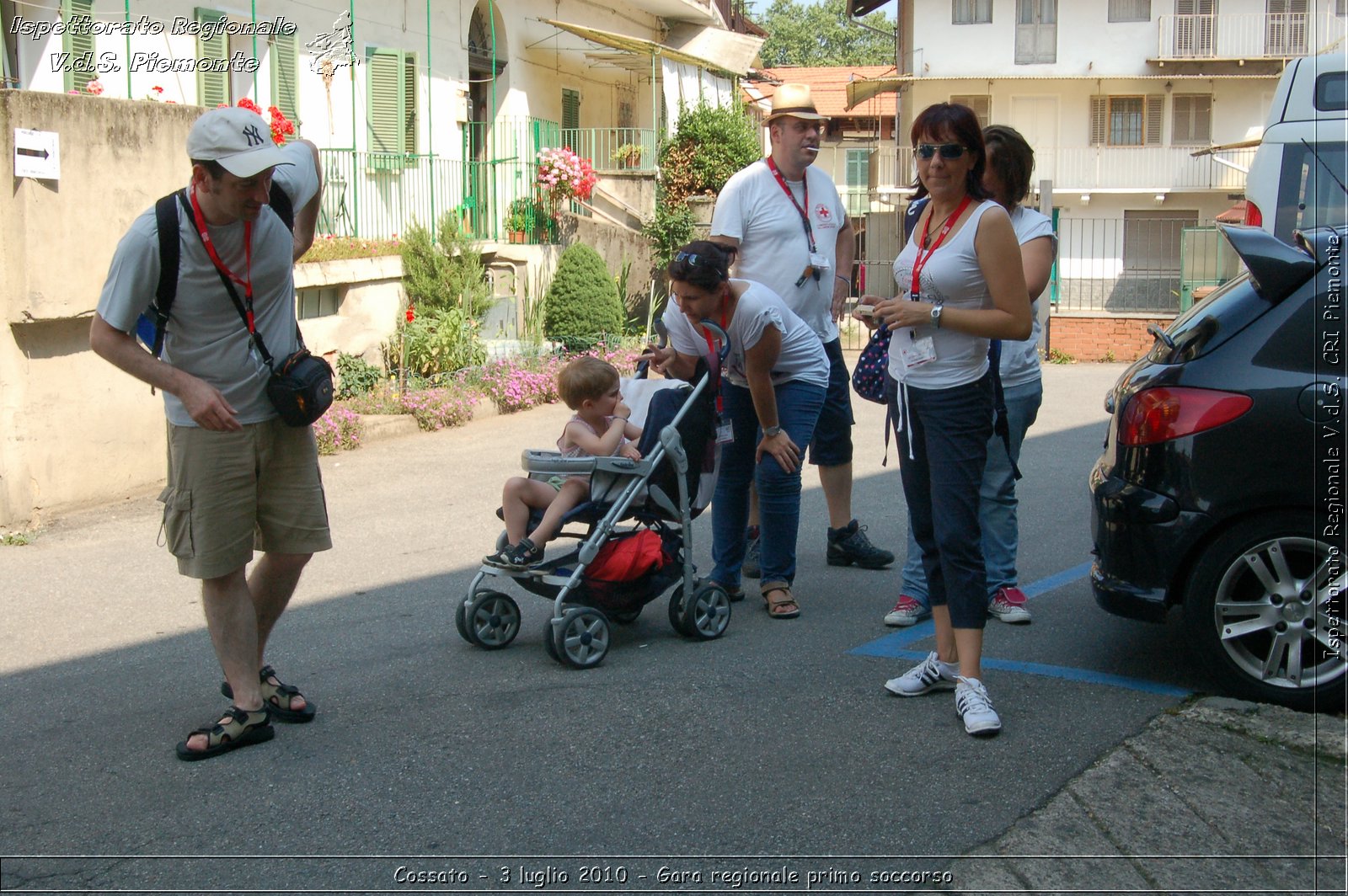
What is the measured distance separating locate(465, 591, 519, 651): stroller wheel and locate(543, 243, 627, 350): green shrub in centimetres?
1176

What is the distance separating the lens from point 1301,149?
37.0 feet

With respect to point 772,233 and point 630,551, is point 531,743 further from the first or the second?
point 772,233

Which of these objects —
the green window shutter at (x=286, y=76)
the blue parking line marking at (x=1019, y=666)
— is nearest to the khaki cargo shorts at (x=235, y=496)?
the blue parking line marking at (x=1019, y=666)

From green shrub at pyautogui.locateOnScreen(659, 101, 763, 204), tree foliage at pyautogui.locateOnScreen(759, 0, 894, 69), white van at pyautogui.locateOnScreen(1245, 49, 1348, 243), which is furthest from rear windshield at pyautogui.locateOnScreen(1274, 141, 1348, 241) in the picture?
tree foliage at pyautogui.locateOnScreen(759, 0, 894, 69)

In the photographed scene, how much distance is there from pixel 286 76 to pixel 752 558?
11.4 m

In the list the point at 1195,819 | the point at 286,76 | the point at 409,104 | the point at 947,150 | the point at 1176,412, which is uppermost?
the point at 409,104

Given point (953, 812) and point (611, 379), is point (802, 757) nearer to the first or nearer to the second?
point (953, 812)

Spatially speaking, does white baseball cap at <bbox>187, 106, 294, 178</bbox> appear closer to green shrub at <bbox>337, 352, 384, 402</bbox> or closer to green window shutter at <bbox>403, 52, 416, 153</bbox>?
green shrub at <bbox>337, 352, 384, 402</bbox>

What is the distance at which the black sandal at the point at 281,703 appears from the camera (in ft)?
14.8

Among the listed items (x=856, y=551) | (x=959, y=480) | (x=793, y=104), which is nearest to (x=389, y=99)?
(x=793, y=104)

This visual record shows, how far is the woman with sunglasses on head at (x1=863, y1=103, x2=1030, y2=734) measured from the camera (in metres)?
4.24

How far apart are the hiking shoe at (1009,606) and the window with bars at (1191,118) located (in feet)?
122

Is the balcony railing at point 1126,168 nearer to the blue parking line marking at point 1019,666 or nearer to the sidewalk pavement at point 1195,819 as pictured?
the blue parking line marking at point 1019,666

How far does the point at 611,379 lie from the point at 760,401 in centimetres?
64
